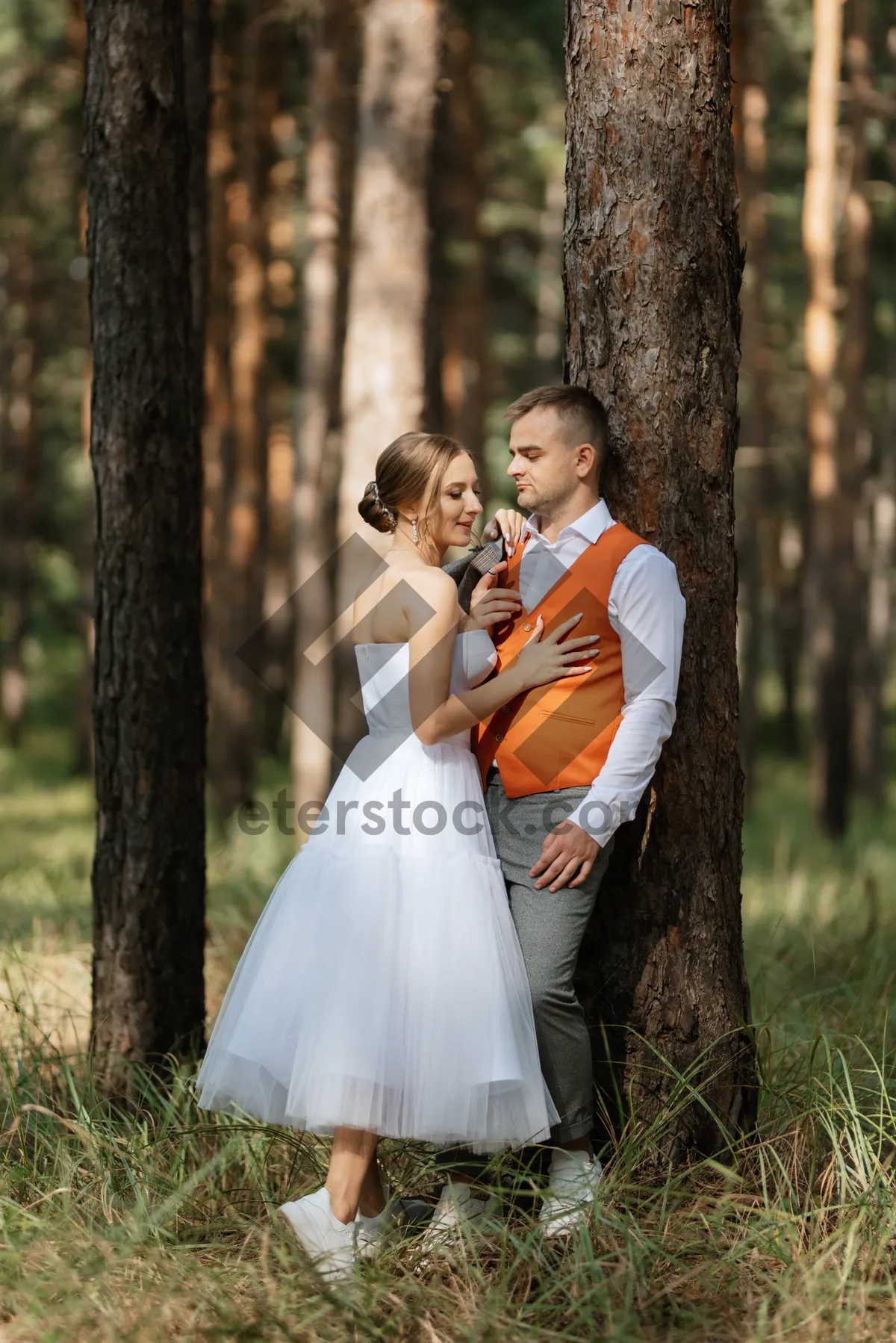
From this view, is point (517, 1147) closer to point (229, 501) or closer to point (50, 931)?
point (50, 931)

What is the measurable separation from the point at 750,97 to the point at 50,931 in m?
13.2

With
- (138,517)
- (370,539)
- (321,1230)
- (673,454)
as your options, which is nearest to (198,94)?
(370,539)

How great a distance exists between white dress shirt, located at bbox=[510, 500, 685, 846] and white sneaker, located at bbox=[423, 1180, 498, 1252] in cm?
101

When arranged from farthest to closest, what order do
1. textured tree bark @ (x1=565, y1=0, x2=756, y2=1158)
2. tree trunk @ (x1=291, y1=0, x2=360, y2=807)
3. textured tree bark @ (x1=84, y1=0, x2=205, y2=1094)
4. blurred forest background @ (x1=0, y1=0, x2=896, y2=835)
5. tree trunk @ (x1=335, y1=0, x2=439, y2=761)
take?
blurred forest background @ (x1=0, y1=0, x2=896, y2=835)
tree trunk @ (x1=291, y1=0, x2=360, y2=807)
tree trunk @ (x1=335, y1=0, x2=439, y2=761)
textured tree bark @ (x1=84, y1=0, x2=205, y2=1094)
textured tree bark @ (x1=565, y1=0, x2=756, y2=1158)

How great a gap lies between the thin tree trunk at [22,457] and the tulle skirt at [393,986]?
2051 cm

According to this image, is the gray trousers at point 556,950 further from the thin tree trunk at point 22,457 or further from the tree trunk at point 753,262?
the thin tree trunk at point 22,457

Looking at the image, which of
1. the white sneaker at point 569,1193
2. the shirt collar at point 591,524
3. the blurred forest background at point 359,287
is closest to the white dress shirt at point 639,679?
the shirt collar at point 591,524

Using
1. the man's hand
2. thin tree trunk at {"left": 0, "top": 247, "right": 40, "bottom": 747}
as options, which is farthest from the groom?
thin tree trunk at {"left": 0, "top": 247, "right": 40, "bottom": 747}

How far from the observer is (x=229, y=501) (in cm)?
1791

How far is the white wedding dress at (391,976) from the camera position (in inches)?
131

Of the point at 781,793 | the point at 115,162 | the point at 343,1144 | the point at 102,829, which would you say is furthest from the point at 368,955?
the point at 781,793

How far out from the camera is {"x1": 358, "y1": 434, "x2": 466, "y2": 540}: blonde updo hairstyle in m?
3.71

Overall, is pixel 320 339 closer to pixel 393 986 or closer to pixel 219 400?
pixel 219 400

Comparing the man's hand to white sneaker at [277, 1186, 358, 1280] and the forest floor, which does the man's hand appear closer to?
the forest floor
